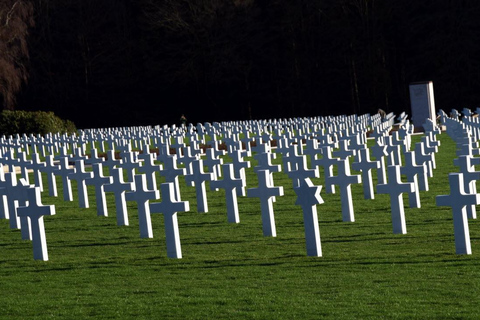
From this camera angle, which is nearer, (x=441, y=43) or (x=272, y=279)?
(x=272, y=279)

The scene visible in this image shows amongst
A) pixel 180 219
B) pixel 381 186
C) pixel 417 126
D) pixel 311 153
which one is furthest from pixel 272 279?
pixel 417 126

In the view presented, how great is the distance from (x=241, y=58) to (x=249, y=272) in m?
55.5

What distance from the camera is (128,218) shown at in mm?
13766

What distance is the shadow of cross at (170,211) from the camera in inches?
377

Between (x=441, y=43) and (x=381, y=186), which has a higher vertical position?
(x=441, y=43)

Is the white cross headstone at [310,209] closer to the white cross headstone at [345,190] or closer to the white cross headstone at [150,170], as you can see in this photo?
the white cross headstone at [345,190]

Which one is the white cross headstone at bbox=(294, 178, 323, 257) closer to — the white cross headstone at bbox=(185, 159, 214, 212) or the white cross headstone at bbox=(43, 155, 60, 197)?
the white cross headstone at bbox=(185, 159, 214, 212)

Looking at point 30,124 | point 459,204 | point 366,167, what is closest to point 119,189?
point 366,167

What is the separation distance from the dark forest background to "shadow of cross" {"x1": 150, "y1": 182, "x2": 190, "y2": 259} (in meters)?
49.6

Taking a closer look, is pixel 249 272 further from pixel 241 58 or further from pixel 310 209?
pixel 241 58

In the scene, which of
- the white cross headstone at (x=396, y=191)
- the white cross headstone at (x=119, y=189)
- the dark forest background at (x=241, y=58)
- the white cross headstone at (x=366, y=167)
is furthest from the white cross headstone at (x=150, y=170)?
the dark forest background at (x=241, y=58)

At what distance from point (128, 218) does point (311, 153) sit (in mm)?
4679

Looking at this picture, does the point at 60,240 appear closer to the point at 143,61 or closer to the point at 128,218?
the point at 128,218

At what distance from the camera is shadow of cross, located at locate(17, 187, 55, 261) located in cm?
995
